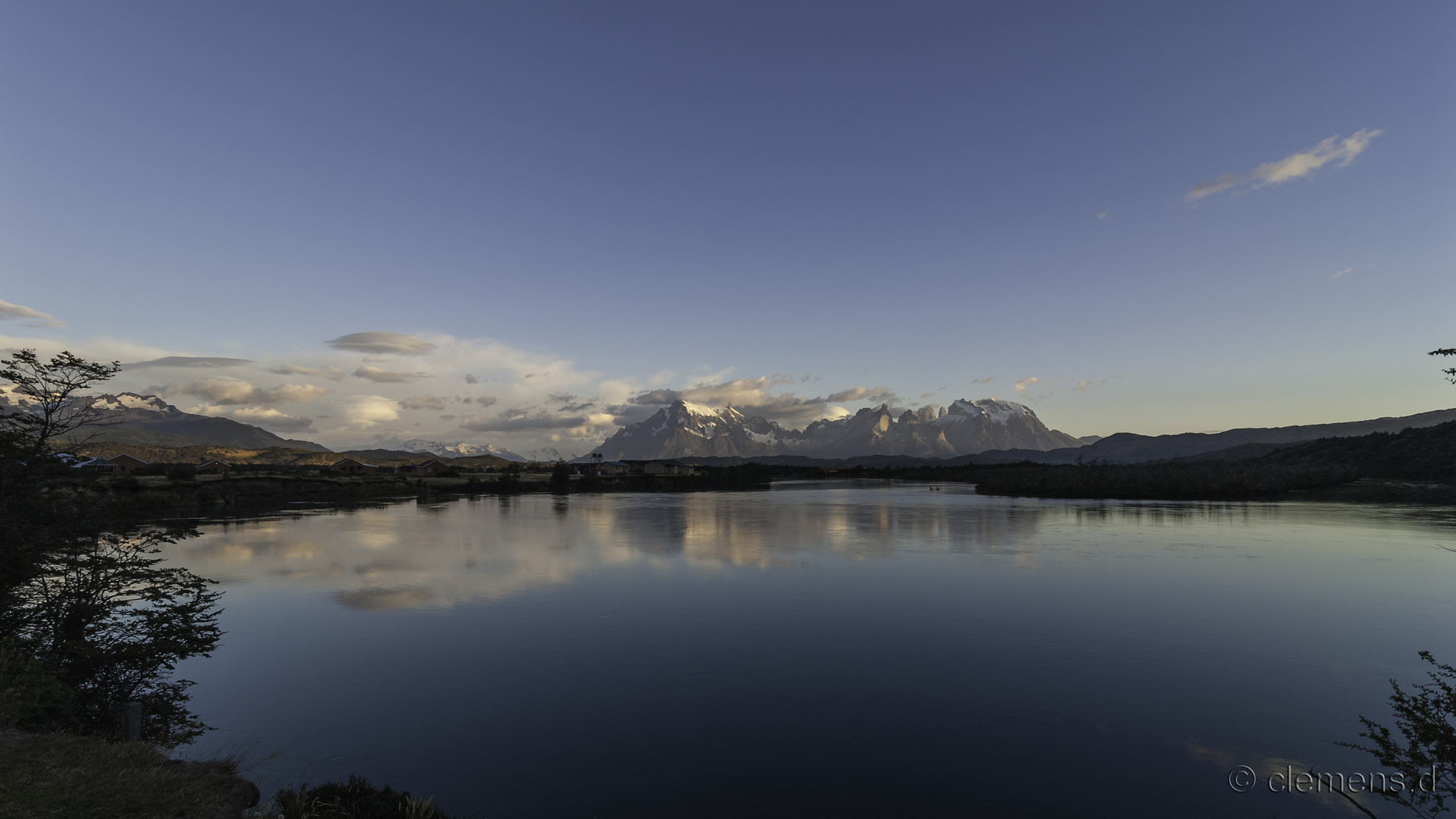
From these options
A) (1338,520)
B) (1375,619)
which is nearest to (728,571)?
(1375,619)

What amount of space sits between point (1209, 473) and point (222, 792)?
10002cm

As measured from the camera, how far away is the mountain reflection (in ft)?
94.7

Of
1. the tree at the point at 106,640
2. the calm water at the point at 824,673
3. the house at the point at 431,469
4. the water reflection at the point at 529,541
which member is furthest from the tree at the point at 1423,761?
the house at the point at 431,469

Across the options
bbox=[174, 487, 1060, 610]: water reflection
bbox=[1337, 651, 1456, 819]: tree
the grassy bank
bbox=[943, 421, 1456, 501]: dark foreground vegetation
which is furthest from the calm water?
bbox=[943, 421, 1456, 501]: dark foreground vegetation

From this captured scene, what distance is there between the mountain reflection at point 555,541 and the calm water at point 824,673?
46 centimetres

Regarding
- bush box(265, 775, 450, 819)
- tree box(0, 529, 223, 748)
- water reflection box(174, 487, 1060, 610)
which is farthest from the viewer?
water reflection box(174, 487, 1060, 610)

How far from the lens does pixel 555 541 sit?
139 feet

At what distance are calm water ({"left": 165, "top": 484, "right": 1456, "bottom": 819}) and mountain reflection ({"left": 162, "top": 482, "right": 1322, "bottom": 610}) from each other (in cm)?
46

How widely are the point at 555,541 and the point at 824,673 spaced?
1177 inches

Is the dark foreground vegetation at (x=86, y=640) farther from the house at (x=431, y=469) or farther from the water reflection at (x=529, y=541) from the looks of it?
the house at (x=431, y=469)

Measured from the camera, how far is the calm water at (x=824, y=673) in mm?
10727

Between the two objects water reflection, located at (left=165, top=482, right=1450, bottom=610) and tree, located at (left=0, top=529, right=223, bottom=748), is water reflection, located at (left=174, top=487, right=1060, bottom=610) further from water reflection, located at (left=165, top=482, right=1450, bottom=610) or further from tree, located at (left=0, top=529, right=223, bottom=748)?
tree, located at (left=0, top=529, right=223, bottom=748)

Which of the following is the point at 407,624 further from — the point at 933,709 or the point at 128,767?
the point at 933,709

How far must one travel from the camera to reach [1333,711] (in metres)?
13.4
